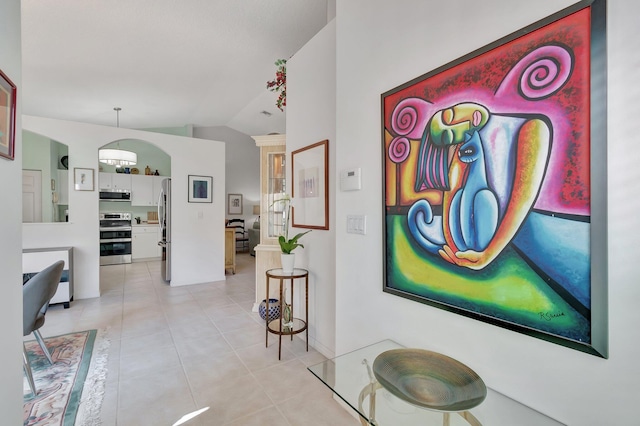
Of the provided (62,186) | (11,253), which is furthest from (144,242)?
(11,253)

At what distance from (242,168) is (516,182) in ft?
28.1

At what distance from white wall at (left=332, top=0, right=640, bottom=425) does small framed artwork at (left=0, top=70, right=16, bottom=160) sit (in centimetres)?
153

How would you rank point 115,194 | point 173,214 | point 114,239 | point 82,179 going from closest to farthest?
1. point 82,179
2. point 173,214
3. point 114,239
4. point 115,194

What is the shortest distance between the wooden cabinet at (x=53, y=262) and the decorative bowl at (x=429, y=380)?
4.28 meters

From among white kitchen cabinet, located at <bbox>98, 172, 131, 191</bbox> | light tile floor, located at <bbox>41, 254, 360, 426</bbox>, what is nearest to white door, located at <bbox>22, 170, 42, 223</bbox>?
white kitchen cabinet, located at <bbox>98, 172, 131, 191</bbox>

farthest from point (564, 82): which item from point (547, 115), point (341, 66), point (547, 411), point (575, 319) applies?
point (341, 66)

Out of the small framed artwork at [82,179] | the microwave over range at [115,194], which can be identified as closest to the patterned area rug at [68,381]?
the small framed artwork at [82,179]

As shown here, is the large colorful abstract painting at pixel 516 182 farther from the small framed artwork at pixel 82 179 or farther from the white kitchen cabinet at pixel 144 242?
the white kitchen cabinet at pixel 144 242

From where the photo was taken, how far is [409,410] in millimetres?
970

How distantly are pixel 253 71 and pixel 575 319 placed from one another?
4.82m

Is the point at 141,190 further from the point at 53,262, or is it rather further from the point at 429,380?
the point at 429,380

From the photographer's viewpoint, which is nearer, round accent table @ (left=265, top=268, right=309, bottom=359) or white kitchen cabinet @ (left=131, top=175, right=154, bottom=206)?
round accent table @ (left=265, top=268, right=309, bottom=359)

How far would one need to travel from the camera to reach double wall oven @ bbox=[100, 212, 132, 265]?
20.9 ft

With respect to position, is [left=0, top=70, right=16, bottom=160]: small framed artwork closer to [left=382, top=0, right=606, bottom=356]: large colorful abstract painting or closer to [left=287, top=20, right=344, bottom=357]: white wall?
[left=382, top=0, right=606, bottom=356]: large colorful abstract painting
